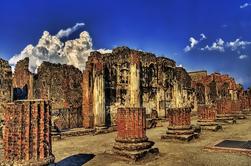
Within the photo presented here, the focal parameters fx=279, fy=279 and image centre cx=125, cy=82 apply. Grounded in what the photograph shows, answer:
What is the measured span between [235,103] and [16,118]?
20149 mm

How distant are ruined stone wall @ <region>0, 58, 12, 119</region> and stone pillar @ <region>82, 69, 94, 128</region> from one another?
4080 millimetres

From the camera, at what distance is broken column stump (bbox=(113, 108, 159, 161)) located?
8.13 m

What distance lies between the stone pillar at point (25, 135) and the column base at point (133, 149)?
2.63m

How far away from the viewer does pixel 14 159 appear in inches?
224

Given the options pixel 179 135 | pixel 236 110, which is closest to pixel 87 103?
pixel 179 135

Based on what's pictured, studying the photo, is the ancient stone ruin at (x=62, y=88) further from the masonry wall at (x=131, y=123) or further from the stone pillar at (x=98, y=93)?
the masonry wall at (x=131, y=123)

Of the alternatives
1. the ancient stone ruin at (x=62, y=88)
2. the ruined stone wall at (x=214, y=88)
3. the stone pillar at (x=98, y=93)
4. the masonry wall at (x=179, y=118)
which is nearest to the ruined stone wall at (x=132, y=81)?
the stone pillar at (x=98, y=93)

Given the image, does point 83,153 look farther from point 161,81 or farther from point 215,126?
point 161,81

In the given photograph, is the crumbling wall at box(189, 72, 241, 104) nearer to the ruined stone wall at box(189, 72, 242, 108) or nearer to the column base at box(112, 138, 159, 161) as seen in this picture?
the ruined stone wall at box(189, 72, 242, 108)

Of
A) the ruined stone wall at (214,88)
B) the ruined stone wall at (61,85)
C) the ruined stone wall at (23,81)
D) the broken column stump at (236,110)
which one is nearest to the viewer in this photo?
the ruined stone wall at (61,85)

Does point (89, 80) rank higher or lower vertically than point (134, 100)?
higher

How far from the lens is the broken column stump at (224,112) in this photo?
60.5 ft

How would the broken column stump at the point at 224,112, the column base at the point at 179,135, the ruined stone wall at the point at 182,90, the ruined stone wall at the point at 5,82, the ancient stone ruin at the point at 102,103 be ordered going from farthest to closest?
the ruined stone wall at the point at 182,90 < the broken column stump at the point at 224,112 < the ruined stone wall at the point at 5,82 < the column base at the point at 179,135 < the ancient stone ruin at the point at 102,103

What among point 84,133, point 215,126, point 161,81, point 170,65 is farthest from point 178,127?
point 170,65
